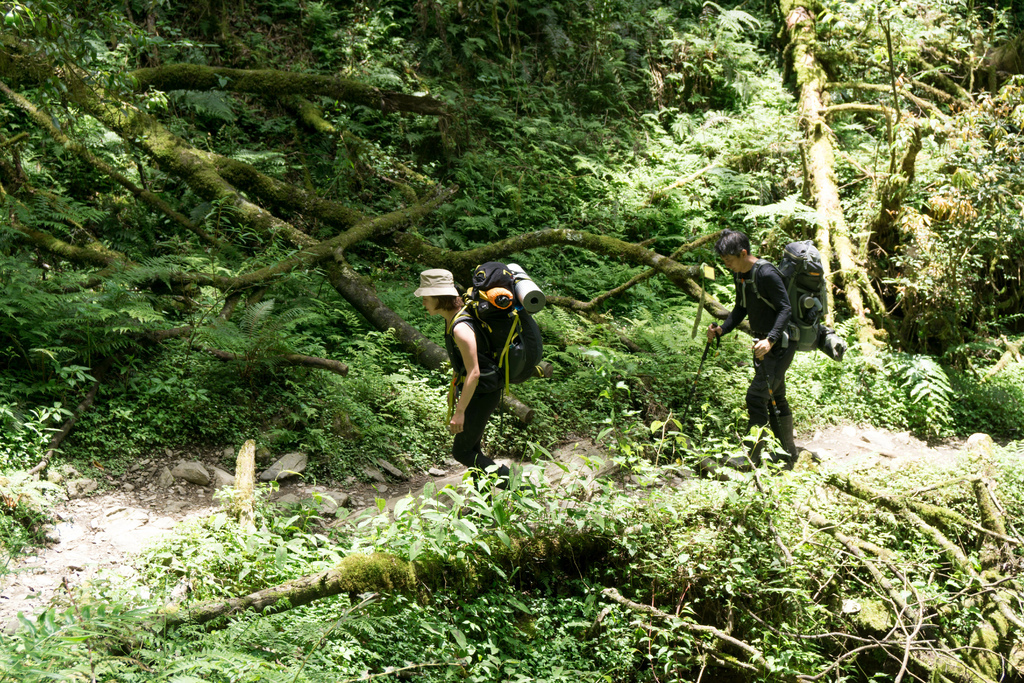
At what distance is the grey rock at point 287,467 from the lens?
6094 millimetres

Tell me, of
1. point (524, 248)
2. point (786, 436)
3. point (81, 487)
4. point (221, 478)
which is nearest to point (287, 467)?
point (221, 478)

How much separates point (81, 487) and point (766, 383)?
20.7 ft

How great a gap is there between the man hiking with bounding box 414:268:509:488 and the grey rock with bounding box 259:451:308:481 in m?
1.87

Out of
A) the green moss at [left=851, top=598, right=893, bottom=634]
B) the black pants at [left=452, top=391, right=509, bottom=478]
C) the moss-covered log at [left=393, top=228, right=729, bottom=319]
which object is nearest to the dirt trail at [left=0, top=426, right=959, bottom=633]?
the black pants at [left=452, top=391, right=509, bottom=478]

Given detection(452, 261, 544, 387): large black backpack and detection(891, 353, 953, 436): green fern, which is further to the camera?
detection(891, 353, 953, 436): green fern

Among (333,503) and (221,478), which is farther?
(221,478)

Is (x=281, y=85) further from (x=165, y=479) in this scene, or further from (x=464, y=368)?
(x=464, y=368)

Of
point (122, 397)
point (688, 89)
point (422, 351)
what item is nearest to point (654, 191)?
point (688, 89)

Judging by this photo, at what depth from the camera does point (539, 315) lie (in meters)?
9.07

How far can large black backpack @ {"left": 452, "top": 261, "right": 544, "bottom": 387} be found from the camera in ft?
15.5

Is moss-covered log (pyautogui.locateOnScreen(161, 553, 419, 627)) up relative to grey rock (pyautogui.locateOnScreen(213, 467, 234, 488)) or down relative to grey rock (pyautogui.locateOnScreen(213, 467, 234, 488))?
up

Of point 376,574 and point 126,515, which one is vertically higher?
point 376,574

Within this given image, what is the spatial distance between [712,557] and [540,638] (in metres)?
1.35

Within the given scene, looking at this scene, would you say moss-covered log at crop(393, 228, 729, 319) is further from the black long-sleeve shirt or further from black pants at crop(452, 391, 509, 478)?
black pants at crop(452, 391, 509, 478)
